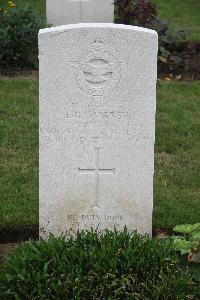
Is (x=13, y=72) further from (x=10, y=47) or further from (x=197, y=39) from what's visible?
(x=197, y=39)

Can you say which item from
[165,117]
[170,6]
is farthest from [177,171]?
[170,6]

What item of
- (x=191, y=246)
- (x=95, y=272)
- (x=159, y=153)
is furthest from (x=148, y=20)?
(x=95, y=272)

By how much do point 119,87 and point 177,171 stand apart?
2.07 meters

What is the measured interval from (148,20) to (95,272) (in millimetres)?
5961

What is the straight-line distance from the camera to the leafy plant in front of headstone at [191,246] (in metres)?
4.45

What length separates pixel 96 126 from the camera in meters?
4.71

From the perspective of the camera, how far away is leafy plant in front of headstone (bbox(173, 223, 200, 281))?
14.6ft

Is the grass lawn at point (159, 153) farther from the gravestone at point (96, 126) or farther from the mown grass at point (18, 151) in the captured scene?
the gravestone at point (96, 126)

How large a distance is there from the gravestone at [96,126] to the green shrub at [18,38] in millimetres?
4769

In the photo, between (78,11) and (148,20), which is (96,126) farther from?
(78,11)

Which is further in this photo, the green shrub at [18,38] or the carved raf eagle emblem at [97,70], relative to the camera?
the green shrub at [18,38]

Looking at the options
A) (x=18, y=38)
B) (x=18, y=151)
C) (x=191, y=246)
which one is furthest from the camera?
(x=18, y=38)

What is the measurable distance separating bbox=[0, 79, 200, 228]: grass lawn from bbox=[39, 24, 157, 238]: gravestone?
71cm

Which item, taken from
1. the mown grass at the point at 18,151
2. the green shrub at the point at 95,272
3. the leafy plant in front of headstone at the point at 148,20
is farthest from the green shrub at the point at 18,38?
the green shrub at the point at 95,272
